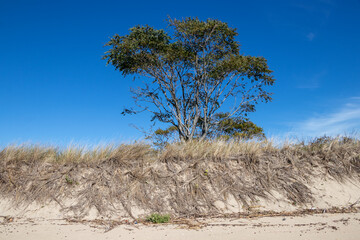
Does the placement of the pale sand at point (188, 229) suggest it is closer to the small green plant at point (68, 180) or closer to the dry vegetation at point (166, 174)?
the dry vegetation at point (166, 174)

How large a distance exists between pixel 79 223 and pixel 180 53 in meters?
13.8

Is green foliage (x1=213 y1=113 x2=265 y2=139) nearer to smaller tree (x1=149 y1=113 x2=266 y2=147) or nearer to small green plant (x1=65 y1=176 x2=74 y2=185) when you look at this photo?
smaller tree (x1=149 y1=113 x2=266 y2=147)

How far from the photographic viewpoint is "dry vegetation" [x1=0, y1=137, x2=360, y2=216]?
25.6ft

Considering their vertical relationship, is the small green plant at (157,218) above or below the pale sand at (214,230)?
above

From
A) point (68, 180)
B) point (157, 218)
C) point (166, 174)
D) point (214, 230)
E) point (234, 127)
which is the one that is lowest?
point (214, 230)

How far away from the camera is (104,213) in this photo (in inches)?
291

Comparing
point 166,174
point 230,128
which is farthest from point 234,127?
point 166,174

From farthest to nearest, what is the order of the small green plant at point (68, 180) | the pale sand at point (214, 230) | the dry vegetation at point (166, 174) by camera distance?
the small green plant at point (68, 180)
the dry vegetation at point (166, 174)
the pale sand at point (214, 230)

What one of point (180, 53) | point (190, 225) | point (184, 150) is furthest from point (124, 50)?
point (190, 225)

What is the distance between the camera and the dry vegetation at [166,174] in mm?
7812

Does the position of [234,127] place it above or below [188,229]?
above

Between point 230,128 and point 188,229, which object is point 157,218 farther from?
point 230,128

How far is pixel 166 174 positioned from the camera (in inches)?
337

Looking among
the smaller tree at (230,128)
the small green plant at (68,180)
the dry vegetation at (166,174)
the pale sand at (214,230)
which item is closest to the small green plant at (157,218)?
the pale sand at (214,230)
